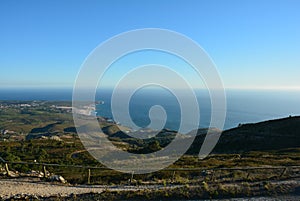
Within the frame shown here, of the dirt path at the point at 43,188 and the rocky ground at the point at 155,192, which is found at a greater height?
the rocky ground at the point at 155,192

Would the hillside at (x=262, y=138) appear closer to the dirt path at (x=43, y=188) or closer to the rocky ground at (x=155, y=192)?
the rocky ground at (x=155, y=192)

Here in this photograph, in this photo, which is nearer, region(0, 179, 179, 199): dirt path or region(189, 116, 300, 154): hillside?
region(0, 179, 179, 199): dirt path

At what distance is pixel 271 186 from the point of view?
15.7m

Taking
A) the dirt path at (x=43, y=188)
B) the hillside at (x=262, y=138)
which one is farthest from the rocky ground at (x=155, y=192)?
the hillside at (x=262, y=138)

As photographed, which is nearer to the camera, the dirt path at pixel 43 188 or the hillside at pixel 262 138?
the dirt path at pixel 43 188

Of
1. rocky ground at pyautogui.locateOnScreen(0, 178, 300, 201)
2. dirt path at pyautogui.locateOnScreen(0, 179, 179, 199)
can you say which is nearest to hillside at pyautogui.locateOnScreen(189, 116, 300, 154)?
rocky ground at pyautogui.locateOnScreen(0, 178, 300, 201)

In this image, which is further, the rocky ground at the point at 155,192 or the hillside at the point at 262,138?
the hillside at the point at 262,138

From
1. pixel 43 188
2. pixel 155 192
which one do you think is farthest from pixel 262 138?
pixel 43 188

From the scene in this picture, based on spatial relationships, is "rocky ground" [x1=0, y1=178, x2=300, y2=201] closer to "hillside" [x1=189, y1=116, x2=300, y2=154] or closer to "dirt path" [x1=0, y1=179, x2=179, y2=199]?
"dirt path" [x1=0, y1=179, x2=179, y2=199]

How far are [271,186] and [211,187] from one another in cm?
326

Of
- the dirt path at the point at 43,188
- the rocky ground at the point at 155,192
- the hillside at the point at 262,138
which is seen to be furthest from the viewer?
the hillside at the point at 262,138

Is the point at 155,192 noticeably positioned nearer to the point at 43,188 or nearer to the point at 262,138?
the point at 43,188

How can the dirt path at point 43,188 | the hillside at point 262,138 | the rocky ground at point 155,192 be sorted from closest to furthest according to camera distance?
the rocky ground at point 155,192 → the dirt path at point 43,188 → the hillside at point 262,138

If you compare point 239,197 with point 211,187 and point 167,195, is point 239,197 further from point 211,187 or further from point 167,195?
point 167,195
